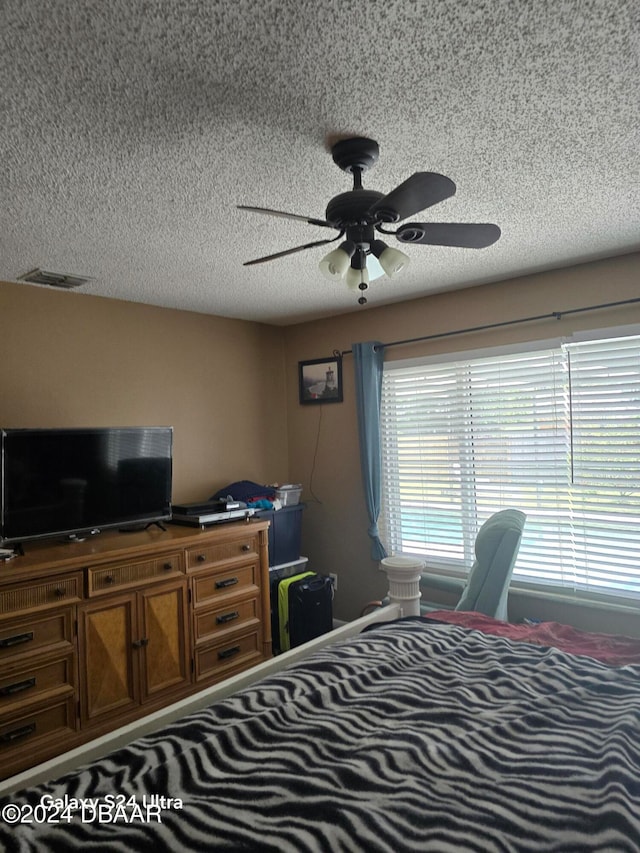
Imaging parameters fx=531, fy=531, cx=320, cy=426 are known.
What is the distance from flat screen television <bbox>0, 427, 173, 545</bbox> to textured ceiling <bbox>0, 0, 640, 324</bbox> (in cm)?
96

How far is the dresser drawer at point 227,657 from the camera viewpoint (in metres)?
3.09

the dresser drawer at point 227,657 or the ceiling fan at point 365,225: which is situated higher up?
the ceiling fan at point 365,225

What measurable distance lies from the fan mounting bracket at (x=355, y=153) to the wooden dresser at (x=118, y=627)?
209 cm

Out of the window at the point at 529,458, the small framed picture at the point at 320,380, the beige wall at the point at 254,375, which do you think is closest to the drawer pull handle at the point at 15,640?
the beige wall at the point at 254,375

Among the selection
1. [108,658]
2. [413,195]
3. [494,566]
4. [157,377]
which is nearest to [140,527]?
[108,658]

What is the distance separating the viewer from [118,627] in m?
2.70

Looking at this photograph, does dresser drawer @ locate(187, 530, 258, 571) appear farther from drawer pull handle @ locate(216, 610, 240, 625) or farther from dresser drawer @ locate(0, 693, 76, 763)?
dresser drawer @ locate(0, 693, 76, 763)

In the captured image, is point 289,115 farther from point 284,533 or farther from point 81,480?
point 284,533

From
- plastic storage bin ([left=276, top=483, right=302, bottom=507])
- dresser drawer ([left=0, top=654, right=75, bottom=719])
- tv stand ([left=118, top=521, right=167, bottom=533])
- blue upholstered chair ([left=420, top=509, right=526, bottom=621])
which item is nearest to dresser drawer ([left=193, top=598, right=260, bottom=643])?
tv stand ([left=118, top=521, right=167, bottom=533])

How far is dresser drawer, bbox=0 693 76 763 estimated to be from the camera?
2.32 metres

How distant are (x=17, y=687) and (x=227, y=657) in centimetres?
119

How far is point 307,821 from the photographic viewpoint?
104 cm

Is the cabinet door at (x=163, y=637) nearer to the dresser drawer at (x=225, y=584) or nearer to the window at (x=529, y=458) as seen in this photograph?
the dresser drawer at (x=225, y=584)

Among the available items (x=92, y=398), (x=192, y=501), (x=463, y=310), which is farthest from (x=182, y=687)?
(x=463, y=310)
